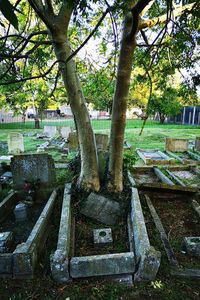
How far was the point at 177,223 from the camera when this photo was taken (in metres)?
4.04

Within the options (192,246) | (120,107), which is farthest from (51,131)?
(192,246)

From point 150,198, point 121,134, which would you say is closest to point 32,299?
point 121,134

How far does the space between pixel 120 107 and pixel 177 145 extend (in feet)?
24.0

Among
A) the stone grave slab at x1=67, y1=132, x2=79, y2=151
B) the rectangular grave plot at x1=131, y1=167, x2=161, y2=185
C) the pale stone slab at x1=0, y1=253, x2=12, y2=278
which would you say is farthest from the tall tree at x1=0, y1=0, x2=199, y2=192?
the stone grave slab at x1=67, y1=132, x2=79, y2=151

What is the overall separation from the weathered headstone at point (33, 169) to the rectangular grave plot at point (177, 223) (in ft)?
7.10

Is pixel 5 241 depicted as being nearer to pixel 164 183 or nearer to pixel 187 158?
pixel 164 183

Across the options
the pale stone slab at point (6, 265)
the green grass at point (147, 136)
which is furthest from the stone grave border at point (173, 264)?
the green grass at point (147, 136)

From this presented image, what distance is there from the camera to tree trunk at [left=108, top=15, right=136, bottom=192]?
3.72 m

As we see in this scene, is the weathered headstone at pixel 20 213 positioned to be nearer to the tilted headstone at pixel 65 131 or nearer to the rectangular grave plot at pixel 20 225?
the rectangular grave plot at pixel 20 225

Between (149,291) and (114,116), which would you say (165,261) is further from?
(114,116)

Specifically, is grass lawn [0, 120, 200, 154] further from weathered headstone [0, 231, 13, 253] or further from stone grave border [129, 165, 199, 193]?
weathered headstone [0, 231, 13, 253]

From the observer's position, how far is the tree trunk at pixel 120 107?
12.2 feet

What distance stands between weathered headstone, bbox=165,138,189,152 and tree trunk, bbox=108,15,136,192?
6.75m

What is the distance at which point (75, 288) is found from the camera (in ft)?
8.48
